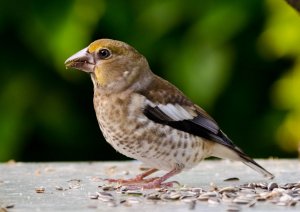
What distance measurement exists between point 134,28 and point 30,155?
134cm

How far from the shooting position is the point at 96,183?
5.05 meters

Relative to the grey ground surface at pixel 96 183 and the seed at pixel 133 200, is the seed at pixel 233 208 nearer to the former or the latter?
→ the grey ground surface at pixel 96 183

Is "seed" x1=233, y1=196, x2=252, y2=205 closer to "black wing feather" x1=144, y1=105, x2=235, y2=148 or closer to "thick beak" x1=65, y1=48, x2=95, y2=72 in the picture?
"black wing feather" x1=144, y1=105, x2=235, y2=148

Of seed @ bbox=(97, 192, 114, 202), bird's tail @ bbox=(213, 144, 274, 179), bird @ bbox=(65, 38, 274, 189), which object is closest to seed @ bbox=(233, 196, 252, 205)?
seed @ bbox=(97, 192, 114, 202)

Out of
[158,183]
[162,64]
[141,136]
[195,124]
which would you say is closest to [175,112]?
[195,124]

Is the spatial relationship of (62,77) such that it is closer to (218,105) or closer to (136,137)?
(218,105)

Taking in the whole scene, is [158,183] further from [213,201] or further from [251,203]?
[251,203]

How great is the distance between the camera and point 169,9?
7.01 metres

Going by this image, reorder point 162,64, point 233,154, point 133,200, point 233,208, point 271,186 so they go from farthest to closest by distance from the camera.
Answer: point 162,64
point 233,154
point 271,186
point 133,200
point 233,208

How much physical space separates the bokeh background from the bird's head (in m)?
1.40

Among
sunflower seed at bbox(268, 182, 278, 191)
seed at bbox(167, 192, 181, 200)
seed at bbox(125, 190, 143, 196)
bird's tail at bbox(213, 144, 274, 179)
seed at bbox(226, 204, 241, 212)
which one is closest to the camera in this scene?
seed at bbox(226, 204, 241, 212)

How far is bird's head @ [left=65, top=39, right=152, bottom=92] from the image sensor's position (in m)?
5.22

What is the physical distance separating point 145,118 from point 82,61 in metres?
0.48

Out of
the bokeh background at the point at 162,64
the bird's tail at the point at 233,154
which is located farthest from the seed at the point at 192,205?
the bokeh background at the point at 162,64
